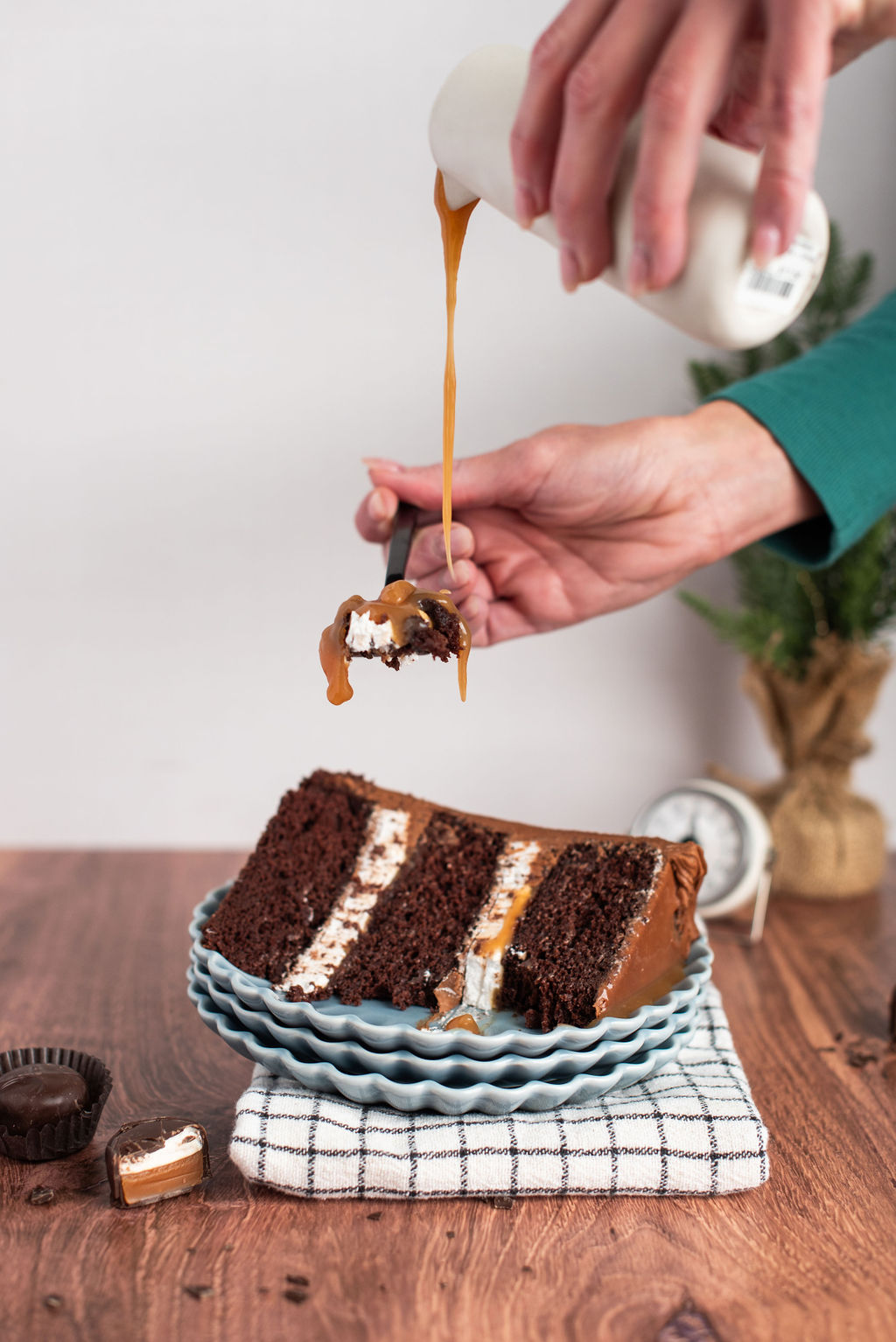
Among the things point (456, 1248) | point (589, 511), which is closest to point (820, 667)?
point (589, 511)

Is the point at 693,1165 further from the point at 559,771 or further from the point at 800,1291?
the point at 559,771

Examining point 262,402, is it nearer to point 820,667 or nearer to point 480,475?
point 480,475

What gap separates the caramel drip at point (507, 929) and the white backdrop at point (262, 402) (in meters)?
1.17

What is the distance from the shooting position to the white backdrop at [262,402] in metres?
2.27

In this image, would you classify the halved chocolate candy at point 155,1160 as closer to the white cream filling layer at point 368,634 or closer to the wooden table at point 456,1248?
the wooden table at point 456,1248

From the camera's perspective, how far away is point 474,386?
241cm

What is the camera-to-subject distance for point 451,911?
1.39m

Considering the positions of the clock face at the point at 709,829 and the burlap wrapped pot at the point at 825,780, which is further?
the burlap wrapped pot at the point at 825,780

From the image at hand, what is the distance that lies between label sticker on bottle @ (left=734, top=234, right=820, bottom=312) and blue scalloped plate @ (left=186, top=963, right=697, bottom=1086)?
0.71 meters

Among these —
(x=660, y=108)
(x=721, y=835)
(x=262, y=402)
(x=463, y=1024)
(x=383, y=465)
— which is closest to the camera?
(x=660, y=108)

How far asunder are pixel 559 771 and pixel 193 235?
1.39m

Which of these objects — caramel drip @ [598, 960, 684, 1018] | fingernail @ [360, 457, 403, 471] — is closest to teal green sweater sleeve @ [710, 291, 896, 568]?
fingernail @ [360, 457, 403, 471]

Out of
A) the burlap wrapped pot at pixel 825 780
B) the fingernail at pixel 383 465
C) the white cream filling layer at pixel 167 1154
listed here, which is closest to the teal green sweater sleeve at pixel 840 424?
the burlap wrapped pot at pixel 825 780

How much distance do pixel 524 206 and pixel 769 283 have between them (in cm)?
22
